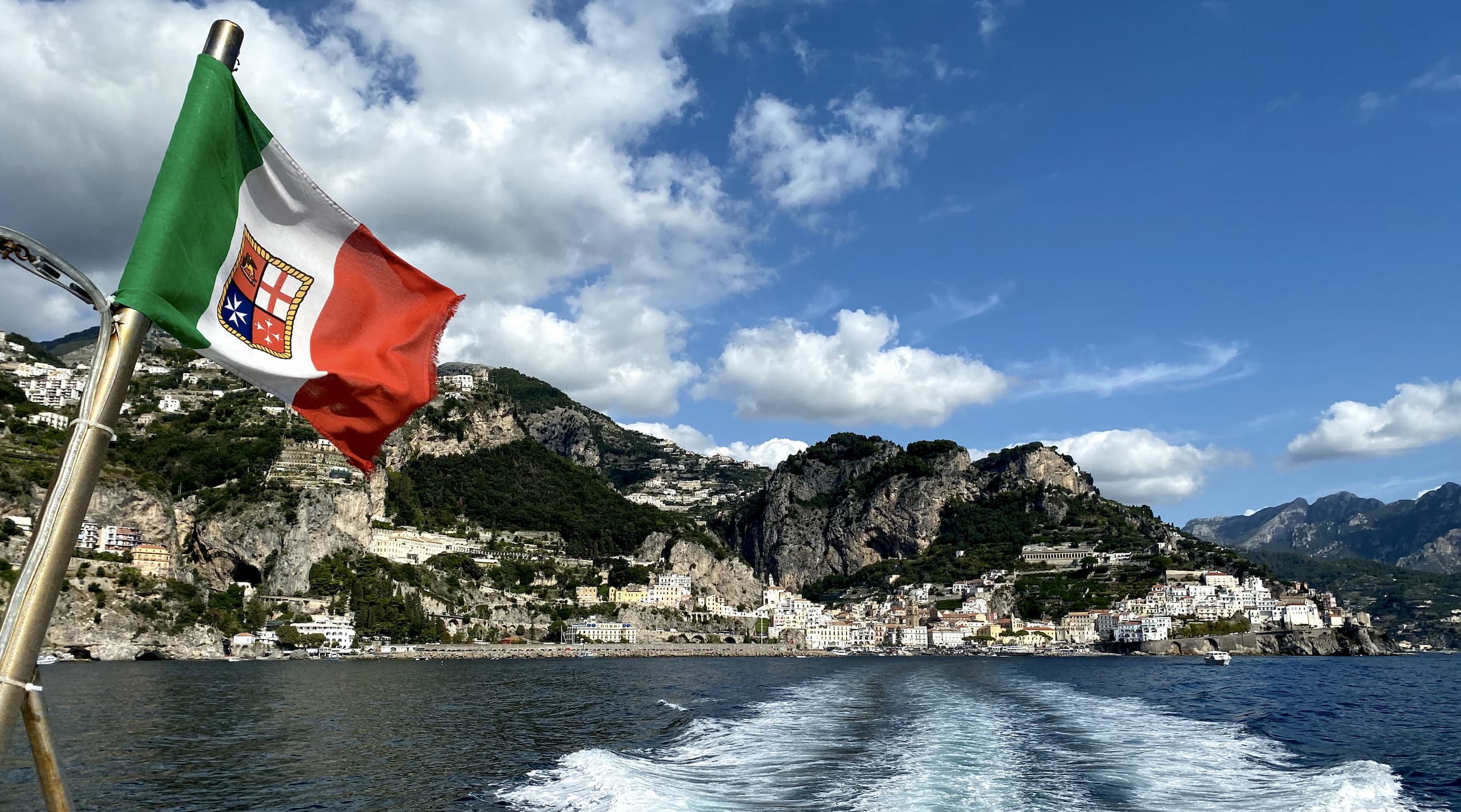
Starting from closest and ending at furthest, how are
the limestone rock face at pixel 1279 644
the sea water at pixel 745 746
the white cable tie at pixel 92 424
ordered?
the white cable tie at pixel 92 424
the sea water at pixel 745 746
the limestone rock face at pixel 1279 644

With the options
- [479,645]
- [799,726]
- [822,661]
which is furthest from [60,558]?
[479,645]

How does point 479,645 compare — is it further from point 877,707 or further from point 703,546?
point 877,707

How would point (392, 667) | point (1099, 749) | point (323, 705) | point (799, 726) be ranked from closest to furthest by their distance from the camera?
point (1099, 749), point (799, 726), point (323, 705), point (392, 667)

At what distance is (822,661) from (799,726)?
7326 cm

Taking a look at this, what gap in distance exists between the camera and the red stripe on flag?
4.81 metres

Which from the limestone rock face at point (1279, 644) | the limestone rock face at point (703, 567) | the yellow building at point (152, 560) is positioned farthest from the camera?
the limestone rock face at point (703, 567)

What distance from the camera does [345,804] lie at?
1920 centimetres

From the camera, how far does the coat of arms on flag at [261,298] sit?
4387 millimetres

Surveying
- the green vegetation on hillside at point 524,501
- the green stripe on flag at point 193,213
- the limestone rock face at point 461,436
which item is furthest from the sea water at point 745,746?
→ the limestone rock face at point 461,436

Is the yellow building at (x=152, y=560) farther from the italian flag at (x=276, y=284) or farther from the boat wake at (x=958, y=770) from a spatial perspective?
the italian flag at (x=276, y=284)

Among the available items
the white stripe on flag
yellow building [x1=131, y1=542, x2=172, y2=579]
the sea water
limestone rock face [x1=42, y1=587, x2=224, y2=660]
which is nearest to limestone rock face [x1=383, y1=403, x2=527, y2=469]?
yellow building [x1=131, y1=542, x2=172, y2=579]

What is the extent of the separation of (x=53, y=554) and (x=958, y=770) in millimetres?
20825

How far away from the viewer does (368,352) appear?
4.98m

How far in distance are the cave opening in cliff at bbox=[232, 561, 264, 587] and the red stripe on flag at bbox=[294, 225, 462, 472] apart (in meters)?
111
